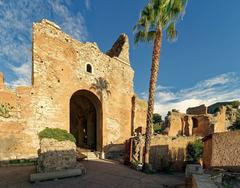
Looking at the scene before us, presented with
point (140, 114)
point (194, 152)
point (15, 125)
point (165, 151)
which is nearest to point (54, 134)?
point (15, 125)

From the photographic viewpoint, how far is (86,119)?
23.2 metres

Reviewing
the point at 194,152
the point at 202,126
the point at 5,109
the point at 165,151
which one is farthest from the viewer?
the point at 202,126

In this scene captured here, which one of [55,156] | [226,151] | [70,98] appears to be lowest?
[55,156]

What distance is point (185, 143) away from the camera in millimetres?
20812

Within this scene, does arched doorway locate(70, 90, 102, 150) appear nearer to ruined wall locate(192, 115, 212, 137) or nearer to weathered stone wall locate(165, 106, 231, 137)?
weathered stone wall locate(165, 106, 231, 137)

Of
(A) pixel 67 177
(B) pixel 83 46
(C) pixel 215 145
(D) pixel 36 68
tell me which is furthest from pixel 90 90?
(C) pixel 215 145

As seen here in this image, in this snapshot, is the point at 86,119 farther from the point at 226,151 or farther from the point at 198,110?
the point at 198,110

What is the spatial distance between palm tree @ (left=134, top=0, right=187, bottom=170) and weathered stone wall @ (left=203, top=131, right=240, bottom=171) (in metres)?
4.77

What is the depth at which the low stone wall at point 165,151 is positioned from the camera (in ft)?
53.5

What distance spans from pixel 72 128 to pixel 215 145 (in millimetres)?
17735

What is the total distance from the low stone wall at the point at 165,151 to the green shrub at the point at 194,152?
1.57 feet

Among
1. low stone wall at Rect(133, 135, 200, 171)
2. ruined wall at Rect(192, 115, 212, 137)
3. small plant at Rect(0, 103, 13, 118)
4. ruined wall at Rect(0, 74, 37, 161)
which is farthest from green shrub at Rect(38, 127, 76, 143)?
ruined wall at Rect(192, 115, 212, 137)

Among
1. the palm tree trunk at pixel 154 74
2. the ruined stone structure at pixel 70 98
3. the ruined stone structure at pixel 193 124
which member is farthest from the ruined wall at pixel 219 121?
the palm tree trunk at pixel 154 74

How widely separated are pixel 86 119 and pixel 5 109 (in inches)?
411
